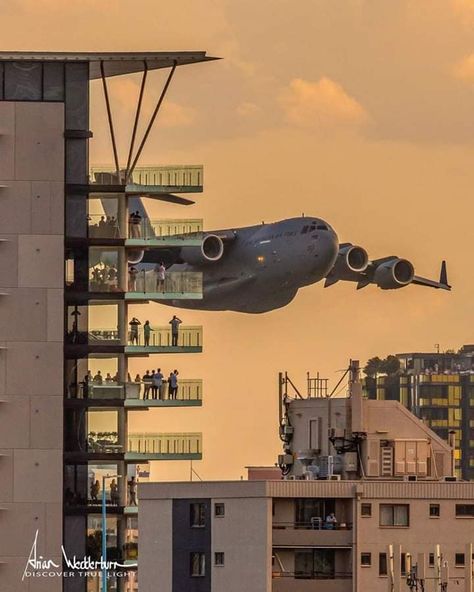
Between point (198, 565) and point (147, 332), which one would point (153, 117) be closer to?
point (147, 332)

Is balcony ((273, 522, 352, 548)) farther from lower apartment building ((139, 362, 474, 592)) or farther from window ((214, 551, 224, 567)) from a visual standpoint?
window ((214, 551, 224, 567))

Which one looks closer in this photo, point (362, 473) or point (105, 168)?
point (105, 168)

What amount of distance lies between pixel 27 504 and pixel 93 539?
2.22m

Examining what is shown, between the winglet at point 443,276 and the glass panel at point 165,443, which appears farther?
the winglet at point 443,276

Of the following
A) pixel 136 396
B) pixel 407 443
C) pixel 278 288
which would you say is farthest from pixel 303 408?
pixel 136 396

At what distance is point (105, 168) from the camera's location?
120 m

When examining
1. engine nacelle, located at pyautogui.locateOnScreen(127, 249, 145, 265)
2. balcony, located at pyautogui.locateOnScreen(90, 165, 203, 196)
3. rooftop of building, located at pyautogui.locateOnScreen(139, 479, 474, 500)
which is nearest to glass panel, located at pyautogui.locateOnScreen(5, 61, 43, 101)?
balcony, located at pyautogui.locateOnScreen(90, 165, 203, 196)

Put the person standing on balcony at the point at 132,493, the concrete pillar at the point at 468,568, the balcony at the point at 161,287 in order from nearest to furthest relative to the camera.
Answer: the person standing on balcony at the point at 132,493, the balcony at the point at 161,287, the concrete pillar at the point at 468,568

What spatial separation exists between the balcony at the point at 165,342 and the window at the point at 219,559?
8.97 m

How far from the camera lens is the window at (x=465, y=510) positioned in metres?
130

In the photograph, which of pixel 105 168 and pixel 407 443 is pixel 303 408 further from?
pixel 105 168

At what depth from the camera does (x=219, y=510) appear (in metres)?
128

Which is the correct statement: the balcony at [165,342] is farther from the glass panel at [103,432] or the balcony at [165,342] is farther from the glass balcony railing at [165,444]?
the glass balcony railing at [165,444]

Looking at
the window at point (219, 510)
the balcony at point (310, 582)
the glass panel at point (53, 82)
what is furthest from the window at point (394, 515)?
the glass panel at point (53, 82)
